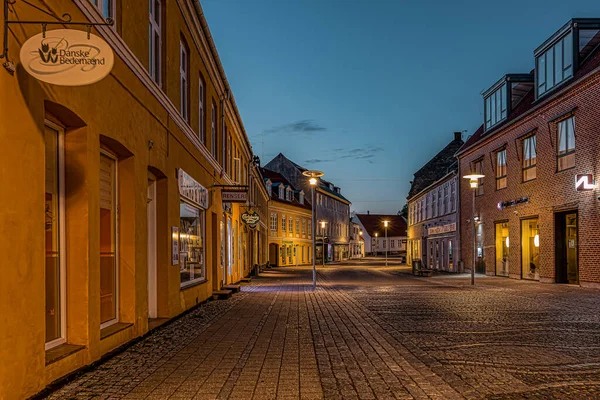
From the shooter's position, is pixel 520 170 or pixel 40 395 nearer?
pixel 40 395

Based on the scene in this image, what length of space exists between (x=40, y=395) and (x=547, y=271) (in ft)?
71.2

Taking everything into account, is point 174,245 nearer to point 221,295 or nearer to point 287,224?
point 221,295

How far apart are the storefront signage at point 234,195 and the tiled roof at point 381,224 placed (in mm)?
94420

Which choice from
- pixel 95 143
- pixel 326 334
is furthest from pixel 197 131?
pixel 95 143

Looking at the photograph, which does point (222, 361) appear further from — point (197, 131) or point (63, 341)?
point (197, 131)

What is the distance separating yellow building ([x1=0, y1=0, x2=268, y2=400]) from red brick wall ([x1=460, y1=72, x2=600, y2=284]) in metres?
12.3

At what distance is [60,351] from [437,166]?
46904mm

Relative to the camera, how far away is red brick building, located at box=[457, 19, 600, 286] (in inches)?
814

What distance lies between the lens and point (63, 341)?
272 inches

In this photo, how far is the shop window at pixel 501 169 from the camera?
28984mm

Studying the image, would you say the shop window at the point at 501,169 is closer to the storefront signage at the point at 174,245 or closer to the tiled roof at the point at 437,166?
the tiled roof at the point at 437,166

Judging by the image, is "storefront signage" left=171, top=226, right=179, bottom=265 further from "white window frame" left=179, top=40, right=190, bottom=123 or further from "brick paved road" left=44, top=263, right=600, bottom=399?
"white window frame" left=179, top=40, right=190, bottom=123

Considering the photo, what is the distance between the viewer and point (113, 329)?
27.8 feet

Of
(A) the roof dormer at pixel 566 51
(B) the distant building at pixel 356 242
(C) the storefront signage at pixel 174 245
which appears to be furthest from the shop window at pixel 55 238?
(B) the distant building at pixel 356 242
